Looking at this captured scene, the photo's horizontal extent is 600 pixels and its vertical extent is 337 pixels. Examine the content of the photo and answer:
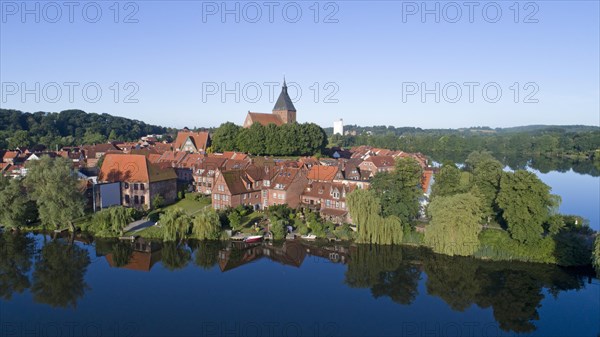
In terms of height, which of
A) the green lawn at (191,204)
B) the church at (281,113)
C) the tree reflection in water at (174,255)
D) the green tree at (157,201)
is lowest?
the tree reflection in water at (174,255)

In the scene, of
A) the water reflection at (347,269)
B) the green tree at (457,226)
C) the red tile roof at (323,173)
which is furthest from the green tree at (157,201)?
the green tree at (457,226)

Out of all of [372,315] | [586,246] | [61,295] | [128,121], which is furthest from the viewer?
[128,121]

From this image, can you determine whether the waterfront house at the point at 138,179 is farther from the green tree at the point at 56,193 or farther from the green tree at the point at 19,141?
the green tree at the point at 19,141

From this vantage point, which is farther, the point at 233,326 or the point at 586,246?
the point at 586,246

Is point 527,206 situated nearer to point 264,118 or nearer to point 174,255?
point 174,255

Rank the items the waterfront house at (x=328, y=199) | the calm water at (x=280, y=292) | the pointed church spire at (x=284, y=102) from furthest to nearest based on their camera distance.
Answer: the pointed church spire at (x=284, y=102), the waterfront house at (x=328, y=199), the calm water at (x=280, y=292)

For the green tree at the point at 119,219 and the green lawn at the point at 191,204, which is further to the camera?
the green lawn at the point at 191,204

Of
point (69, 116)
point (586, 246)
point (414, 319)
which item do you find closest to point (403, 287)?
point (414, 319)

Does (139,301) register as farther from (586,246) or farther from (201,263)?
(586,246)
